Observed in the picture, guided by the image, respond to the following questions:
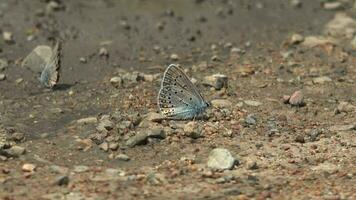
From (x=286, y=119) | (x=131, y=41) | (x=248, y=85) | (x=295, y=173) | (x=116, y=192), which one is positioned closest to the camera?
(x=116, y=192)

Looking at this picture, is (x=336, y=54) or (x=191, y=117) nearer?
(x=191, y=117)

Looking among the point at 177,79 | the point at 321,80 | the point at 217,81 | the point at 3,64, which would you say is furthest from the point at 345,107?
the point at 3,64

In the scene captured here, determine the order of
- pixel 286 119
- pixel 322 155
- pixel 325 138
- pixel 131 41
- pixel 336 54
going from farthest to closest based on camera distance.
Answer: pixel 131 41
pixel 336 54
pixel 286 119
pixel 325 138
pixel 322 155

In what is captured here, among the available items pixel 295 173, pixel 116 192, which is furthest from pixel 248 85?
pixel 116 192

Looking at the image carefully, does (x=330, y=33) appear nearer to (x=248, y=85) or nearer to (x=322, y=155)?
(x=248, y=85)

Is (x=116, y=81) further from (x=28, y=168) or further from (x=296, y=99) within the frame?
(x=28, y=168)

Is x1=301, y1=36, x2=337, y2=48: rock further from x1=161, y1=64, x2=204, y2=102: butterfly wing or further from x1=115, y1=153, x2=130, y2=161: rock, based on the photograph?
x1=115, y1=153, x2=130, y2=161: rock

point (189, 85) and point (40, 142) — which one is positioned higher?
point (189, 85)

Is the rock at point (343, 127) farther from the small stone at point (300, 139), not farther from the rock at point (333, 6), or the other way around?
the rock at point (333, 6)
